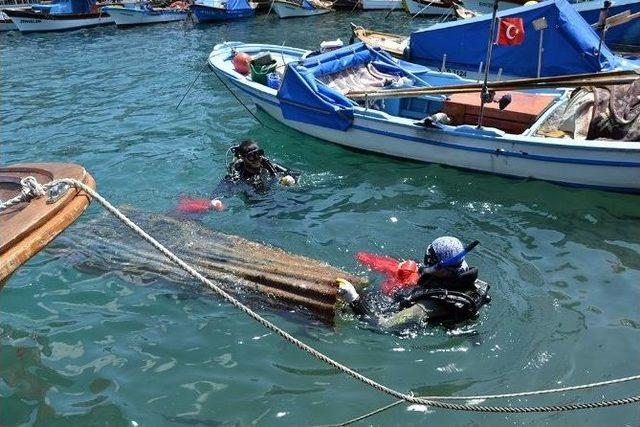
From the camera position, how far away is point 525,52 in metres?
11.7

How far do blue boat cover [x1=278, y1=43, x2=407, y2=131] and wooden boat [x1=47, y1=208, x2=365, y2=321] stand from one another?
3443mm

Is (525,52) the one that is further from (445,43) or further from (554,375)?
(554,375)

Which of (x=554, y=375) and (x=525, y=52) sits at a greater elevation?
(x=525, y=52)

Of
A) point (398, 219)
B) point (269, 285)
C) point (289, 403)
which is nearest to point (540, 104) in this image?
point (398, 219)

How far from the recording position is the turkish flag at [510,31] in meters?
11.0

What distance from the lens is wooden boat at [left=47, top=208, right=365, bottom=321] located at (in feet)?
19.2

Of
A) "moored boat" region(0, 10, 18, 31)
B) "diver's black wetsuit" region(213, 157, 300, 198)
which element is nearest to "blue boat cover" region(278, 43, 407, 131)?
"diver's black wetsuit" region(213, 157, 300, 198)

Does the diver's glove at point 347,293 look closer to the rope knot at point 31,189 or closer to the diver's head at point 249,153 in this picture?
the rope knot at point 31,189

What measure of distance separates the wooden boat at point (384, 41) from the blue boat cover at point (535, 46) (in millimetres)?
1433

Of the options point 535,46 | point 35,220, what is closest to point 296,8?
point 535,46

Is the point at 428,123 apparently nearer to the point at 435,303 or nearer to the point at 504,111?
the point at 504,111

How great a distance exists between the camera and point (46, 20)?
2645 centimetres

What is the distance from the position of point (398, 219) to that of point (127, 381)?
170 inches

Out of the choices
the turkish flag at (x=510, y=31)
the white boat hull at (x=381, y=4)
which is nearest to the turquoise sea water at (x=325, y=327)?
the turkish flag at (x=510, y=31)
